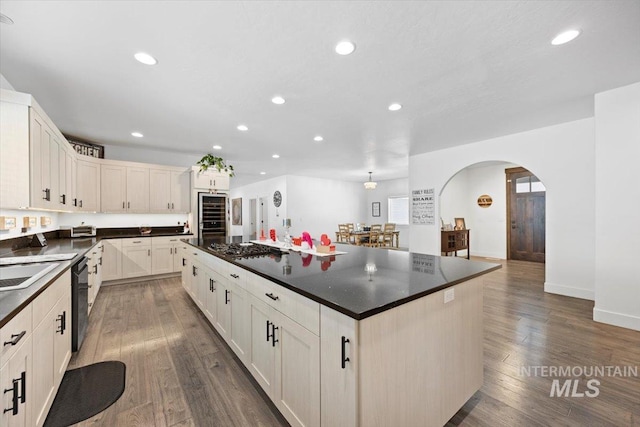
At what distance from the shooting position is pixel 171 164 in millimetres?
5703

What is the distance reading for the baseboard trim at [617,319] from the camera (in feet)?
9.18

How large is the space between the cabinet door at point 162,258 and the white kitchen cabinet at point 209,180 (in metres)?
1.32

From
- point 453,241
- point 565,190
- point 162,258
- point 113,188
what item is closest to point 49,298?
point 162,258

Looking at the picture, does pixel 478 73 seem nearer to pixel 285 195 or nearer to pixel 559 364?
pixel 559 364

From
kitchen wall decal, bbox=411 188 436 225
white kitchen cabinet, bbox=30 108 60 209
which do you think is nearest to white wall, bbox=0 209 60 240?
white kitchen cabinet, bbox=30 108 60 209

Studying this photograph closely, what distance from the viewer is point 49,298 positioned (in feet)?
5.33

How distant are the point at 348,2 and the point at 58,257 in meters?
3.12

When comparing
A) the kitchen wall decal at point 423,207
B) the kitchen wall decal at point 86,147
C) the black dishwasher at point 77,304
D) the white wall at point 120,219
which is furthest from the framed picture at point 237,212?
the black dishwasher at point 77,304

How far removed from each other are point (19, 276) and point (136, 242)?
3450 millimetres

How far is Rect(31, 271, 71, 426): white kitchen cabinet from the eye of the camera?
139cm

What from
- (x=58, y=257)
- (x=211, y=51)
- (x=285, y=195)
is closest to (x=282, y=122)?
(x=211, y=51)

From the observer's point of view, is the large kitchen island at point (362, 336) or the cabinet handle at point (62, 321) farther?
the cabinet handle at point (62, 321)

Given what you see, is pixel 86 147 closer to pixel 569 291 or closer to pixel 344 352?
pixel 344 352

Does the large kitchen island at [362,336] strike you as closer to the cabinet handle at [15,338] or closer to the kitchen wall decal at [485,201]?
the cabinet handle at [15,338]
